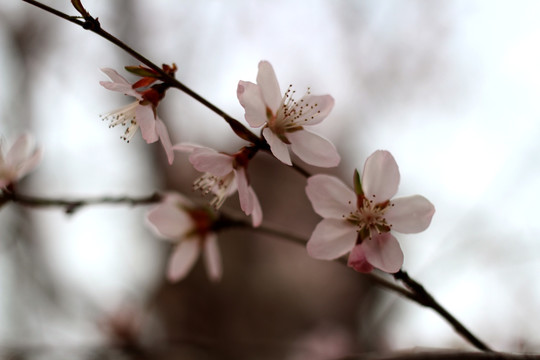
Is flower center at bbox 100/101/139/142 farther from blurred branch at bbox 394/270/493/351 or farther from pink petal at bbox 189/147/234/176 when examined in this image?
blurred branch at bbox 394/270/493/351

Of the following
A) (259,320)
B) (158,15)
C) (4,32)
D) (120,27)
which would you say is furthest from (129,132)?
(4,32)

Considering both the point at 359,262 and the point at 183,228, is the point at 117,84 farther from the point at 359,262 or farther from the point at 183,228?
the point at 183,228

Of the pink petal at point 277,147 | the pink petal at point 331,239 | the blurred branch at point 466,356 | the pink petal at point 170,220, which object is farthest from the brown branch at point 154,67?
the pink petal at point 170,220

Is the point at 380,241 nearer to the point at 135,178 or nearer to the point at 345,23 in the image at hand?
the point at 135,178

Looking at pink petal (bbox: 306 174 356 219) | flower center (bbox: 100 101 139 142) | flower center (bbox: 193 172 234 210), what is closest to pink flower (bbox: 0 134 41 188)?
flower center (bbox: 100 101 139 142)

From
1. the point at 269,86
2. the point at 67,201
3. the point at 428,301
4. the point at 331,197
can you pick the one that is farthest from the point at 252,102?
the point at 67,201

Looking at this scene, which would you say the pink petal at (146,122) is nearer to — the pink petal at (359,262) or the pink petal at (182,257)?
the pink petal at (359,262)
